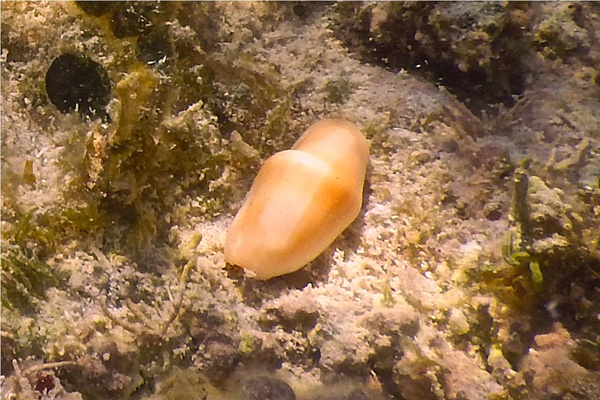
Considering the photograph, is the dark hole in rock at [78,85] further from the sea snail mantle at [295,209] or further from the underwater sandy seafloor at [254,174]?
the sea snail mantle at [295,209]

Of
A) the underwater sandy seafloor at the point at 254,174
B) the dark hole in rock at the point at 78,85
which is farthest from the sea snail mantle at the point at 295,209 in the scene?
the dark hole in rock at the point at 78,85

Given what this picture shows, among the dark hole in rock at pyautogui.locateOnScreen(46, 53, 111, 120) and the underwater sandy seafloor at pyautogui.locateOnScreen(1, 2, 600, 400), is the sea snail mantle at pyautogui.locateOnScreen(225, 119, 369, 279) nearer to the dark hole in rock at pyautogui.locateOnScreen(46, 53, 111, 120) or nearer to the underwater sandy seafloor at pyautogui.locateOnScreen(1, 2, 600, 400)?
the underwater sandy seafloor at pyautogui.locateOnScreen(1, 2, 600, 400)

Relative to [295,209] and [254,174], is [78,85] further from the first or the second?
[295,209]

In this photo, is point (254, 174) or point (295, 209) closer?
point (295, 209)

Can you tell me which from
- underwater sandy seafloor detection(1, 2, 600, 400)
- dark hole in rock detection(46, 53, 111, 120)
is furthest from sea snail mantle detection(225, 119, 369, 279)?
dark hole in rock detection(46, 53, 111, 120)

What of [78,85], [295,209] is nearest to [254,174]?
[295,209]

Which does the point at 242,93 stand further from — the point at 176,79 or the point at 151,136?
the point at 151,136

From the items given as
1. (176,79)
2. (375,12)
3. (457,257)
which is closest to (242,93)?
(176,79)
